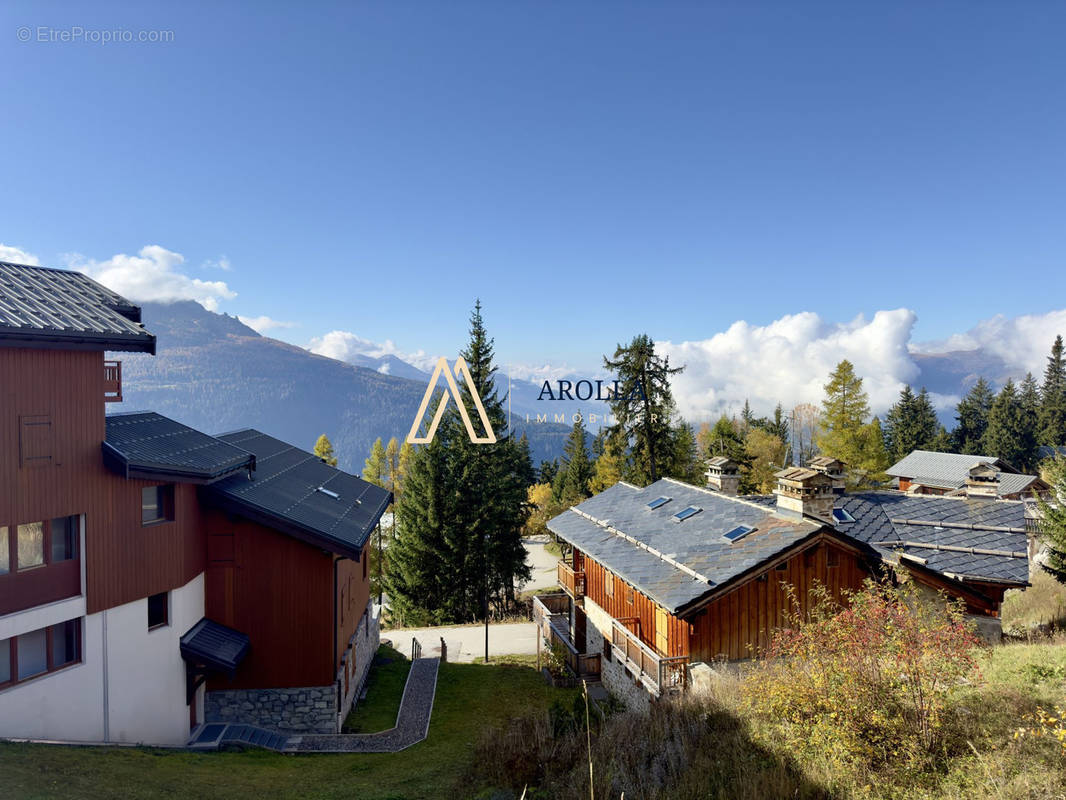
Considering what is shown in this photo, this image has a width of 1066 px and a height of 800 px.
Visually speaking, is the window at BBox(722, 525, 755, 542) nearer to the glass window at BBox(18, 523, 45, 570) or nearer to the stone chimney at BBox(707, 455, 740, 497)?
the stone chimney at BBox(707, 455, 740, 497)

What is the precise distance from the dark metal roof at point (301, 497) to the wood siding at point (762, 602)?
973cm

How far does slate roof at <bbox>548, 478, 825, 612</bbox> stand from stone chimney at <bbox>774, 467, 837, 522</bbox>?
533 mm

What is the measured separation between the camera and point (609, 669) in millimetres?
20438

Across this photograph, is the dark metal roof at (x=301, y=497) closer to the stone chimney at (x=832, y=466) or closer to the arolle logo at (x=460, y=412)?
A: the arolle logo at (x=460, y=412)

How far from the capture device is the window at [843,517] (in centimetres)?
2000

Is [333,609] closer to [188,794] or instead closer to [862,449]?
[188,794]

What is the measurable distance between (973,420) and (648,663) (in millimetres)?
78194

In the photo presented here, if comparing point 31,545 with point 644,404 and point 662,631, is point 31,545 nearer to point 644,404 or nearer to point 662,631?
point 662,631

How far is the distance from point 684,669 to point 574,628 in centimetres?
1035

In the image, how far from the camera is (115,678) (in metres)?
13.7

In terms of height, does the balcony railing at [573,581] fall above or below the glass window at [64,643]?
below

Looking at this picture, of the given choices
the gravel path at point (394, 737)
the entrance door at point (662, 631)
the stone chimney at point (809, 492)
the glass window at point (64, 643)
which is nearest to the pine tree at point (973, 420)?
the stone chimney at point (809, 492)

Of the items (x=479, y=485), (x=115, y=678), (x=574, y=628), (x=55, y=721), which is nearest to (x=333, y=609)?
(x=115, y=678)

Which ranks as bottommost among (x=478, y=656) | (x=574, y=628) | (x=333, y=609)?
(x=478, y=656)
